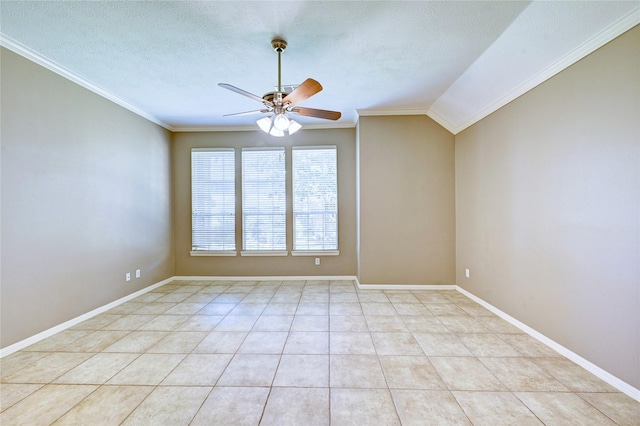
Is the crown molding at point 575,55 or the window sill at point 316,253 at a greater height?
the crown molding at point 575,55

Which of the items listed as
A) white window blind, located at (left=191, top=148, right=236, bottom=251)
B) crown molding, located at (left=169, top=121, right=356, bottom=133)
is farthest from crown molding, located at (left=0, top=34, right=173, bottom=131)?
white window blind, located at (left=191, top=148, right=236, bottom=251)

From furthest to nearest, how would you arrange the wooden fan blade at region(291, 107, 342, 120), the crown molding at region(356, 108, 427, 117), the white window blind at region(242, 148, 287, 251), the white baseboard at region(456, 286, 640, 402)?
the white window blind at region(242, 148, 287, 251), the crown molding at region(356, 108, 427, 117), the wooden fan blade at region(291, 107, 342, 120), the white baseboard at region(456, 286, 640, 402)

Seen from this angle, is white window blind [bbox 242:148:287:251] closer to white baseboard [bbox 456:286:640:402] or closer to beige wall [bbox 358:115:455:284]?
beige wall [bbox 358:115:455:284]

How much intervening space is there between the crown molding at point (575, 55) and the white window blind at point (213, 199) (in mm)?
4304

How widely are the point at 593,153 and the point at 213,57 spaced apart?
11.8ft

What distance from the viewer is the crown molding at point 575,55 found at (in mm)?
1806

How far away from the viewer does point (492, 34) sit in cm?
233

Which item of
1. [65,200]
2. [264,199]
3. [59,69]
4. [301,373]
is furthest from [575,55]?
[65,200]

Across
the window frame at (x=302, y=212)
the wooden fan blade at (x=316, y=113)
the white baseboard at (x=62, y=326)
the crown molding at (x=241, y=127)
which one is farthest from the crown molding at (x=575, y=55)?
the white baseboard at (x=62, y=326)

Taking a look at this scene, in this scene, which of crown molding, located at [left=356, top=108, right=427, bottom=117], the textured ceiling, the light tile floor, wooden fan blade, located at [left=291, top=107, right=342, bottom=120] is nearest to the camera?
the light tile floor

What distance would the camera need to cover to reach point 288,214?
188 inches

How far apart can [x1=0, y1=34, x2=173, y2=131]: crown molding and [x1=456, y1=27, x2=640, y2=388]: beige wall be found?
16.8 ft

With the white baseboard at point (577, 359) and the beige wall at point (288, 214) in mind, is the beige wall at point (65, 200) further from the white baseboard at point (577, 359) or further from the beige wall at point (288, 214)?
the white baseboard at point (577, 359)

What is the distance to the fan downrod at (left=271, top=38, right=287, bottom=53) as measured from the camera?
2344 millimetres
